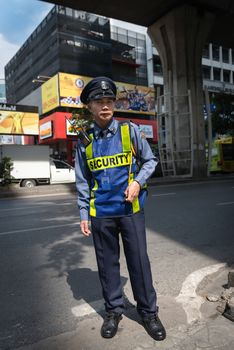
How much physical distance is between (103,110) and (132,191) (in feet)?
2.10

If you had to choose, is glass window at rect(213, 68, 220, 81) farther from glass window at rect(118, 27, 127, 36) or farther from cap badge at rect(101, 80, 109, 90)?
cap badge at rect(101, 80, 109, 90)

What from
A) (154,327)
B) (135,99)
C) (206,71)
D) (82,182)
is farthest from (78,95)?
(154,327)

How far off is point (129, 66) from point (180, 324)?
46716 millimetres

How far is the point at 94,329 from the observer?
112 inches

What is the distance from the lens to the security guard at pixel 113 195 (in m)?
2.67

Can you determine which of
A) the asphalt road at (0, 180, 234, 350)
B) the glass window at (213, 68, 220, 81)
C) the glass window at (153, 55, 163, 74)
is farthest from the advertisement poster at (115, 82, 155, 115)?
the asphalt road at (0, 180, 234, 350)

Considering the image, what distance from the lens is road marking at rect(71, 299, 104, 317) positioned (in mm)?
3166

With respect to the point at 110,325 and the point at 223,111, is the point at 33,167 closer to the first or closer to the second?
the point at 223,111

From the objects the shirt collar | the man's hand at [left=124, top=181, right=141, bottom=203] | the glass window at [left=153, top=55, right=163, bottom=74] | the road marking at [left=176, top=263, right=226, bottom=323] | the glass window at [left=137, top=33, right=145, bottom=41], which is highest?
the glass window at [left=137, top=33, right=145, bottom=41]

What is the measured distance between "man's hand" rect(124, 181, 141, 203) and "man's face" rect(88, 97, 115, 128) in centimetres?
51

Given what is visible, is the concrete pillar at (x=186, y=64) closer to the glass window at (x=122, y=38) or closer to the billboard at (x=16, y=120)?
the billboard at (x=16, y=120)

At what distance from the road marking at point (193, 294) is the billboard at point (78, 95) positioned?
29.6 meters

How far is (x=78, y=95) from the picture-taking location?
34.4m

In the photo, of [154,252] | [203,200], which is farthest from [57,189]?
[154,252]
